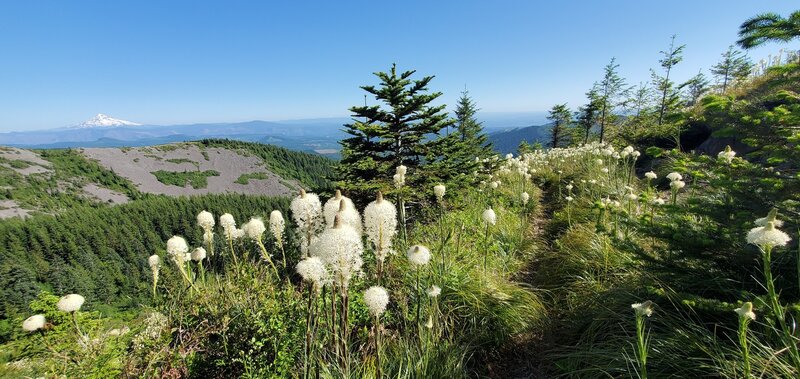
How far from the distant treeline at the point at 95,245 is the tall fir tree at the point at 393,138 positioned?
68.7 metres

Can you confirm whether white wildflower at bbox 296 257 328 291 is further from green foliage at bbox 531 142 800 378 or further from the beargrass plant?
green foliage at bbox 531 142 800 378

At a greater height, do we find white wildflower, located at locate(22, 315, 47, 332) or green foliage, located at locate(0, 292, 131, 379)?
white wildflower, located at locate(22, 315, 47, 332)

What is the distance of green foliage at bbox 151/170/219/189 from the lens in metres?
155

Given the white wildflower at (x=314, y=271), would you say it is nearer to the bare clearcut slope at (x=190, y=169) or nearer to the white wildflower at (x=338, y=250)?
the white wildflower at (x=338, y=250)

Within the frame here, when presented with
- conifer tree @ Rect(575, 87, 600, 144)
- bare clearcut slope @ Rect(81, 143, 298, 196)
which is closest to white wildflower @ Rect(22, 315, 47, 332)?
conifer tree @ Rect(575, 87, 600, 144)

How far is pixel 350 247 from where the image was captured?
85.2 inches

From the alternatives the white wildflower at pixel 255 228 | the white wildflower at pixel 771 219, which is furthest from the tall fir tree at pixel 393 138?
the white wildflower at pixel 771 219

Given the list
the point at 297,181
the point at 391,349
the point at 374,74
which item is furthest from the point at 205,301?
the point at 297,181

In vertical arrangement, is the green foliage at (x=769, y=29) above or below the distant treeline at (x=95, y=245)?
above

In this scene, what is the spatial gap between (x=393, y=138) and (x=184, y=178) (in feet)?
598

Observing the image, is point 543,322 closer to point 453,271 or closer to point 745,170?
point 453,271

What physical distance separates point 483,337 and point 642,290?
1.76 meters

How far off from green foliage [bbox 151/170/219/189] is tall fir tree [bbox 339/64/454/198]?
568 ft

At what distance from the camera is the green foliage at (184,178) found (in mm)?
155375
